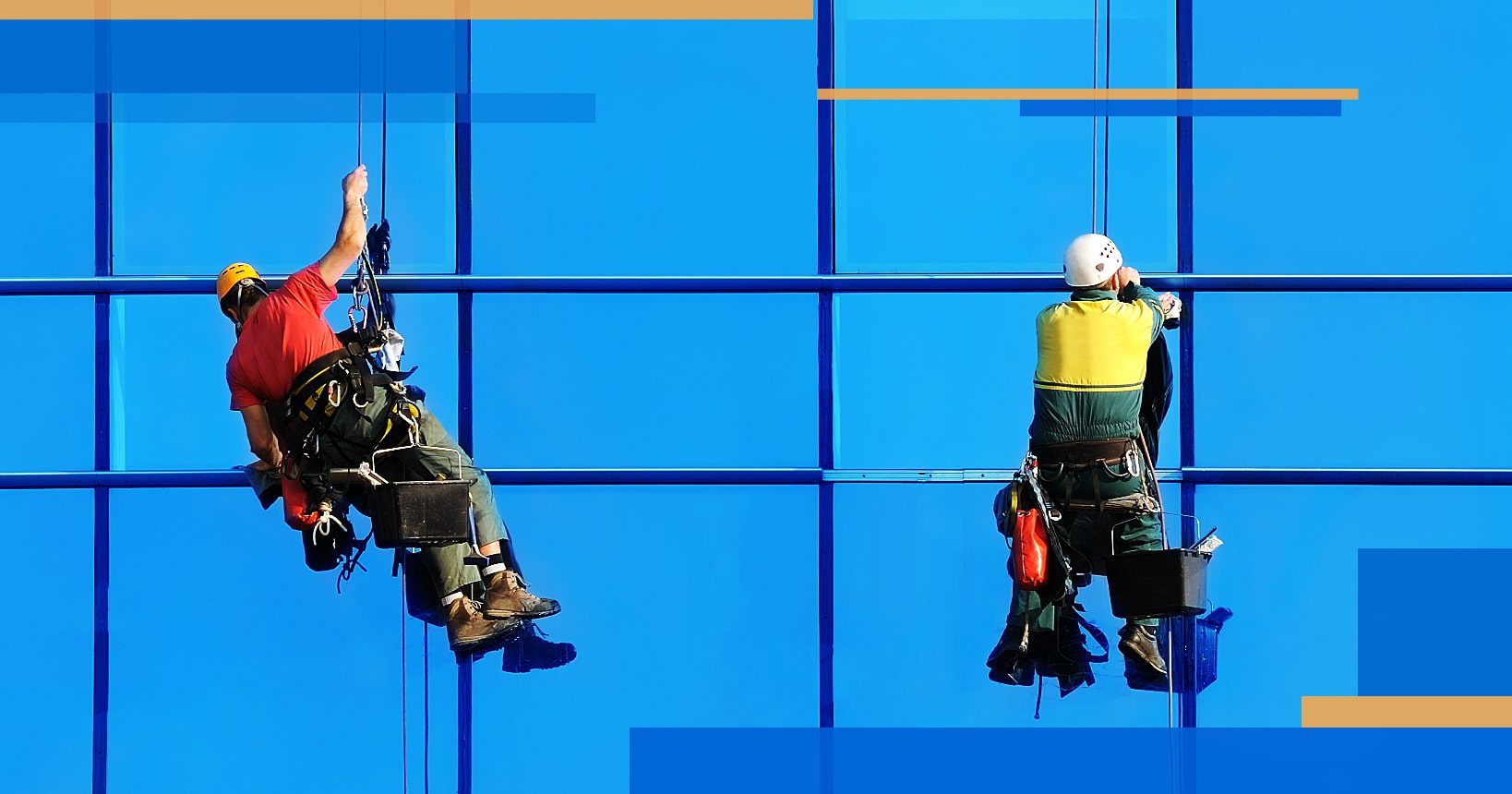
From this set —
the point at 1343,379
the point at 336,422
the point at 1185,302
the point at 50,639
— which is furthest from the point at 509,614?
the point at 1343,379

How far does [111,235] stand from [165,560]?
123 centimetres

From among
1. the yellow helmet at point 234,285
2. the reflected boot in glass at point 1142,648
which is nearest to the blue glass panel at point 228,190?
the yellow helmet at point 234,285

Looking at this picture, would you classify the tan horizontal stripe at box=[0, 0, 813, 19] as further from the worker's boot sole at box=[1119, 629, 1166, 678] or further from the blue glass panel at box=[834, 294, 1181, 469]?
the worker's boot sole at box=[1119, 629, 1166, 678]

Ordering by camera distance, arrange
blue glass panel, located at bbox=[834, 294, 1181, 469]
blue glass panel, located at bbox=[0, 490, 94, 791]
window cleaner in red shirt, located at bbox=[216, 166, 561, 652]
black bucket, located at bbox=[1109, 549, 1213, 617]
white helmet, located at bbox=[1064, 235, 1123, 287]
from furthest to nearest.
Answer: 1. blue glass panel, located at bbox=[0, 490, 94, 791]
2. blue glass panel, located at bbox=[834, 294, 1181, 469]
3. window cleaner in red shirt, located at bbox=[216, 166, 561, 652]
4. white helmet, located at bbox=[1064, 235, 1123, 287]
5. black bucket, located at bbox=[1109, 549, 1213, 617]

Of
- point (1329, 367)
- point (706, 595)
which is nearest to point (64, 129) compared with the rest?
point (706, 595)

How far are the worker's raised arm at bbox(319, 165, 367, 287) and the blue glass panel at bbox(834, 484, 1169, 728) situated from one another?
1958 millimetres

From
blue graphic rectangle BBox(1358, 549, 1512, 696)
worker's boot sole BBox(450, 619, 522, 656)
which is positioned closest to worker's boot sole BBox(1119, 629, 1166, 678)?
blue graphic rectangle BBox(1358, 549, 1512, 696)

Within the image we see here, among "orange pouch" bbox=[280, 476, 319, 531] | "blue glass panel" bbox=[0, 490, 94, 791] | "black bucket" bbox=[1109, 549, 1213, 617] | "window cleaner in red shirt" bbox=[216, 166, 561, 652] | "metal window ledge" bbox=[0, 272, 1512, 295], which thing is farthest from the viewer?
"blue glass panel" bbox=[0, 490, 94, 791]

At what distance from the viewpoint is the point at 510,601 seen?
17.4 ft

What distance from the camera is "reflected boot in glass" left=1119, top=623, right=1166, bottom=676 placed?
17.3 ft

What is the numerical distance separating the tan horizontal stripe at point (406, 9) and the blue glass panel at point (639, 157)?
5 cm

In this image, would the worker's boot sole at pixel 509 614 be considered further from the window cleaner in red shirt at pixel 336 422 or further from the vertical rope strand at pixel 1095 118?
the vertical rope strand at pixel 1095 118

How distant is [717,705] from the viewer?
18.8ft

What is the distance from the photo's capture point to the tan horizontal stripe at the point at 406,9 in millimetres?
5637
